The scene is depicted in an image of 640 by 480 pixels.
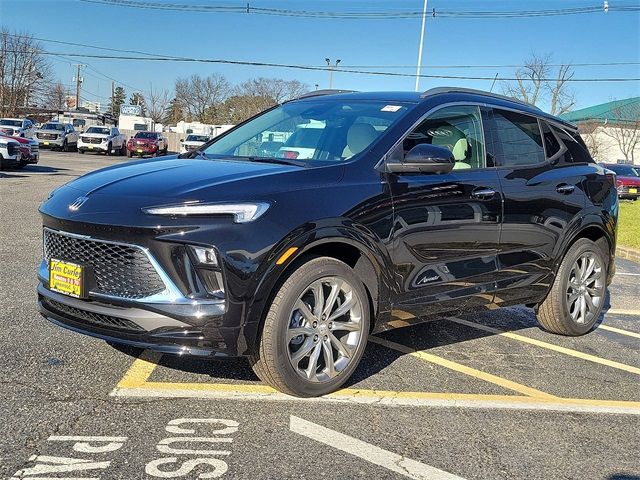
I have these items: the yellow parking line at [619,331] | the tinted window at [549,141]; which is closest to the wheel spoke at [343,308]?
the tinted window at [549,141]

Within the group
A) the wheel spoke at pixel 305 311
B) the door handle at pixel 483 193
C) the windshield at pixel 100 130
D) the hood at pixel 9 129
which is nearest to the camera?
the wheel spoke at pixel 305 311

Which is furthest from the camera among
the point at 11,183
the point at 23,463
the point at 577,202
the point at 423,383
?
the point at 11,183

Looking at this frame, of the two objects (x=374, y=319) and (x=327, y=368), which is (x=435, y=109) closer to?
(x=374, y=319)

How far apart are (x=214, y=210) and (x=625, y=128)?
65.6 m

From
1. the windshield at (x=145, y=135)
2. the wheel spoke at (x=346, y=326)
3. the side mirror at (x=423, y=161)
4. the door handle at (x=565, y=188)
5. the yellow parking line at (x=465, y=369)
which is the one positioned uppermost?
the windshield at (x=145, y=135)

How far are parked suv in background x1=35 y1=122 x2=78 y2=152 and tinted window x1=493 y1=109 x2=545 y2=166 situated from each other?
3851 cm

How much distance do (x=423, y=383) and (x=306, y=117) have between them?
80.9 inches

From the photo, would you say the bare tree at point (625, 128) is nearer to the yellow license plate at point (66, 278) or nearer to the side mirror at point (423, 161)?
the side mirror at point (423, 161)

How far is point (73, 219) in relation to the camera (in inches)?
136

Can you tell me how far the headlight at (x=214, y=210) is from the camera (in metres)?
3.27

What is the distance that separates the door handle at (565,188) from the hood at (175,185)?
7.27ft

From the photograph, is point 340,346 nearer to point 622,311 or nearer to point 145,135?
point 622,311

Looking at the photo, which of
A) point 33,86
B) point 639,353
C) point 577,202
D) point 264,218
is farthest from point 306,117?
point 33,86

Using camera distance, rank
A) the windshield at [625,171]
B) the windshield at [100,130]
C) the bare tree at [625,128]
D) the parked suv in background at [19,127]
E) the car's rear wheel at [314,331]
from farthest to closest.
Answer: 1. the bare tree at [625,128]
2. the windshield at [100,130]
3. the parked suv in background at [19,127]
4. the windshield at [625,171]
5. the car's rear wheel at [314,331]
